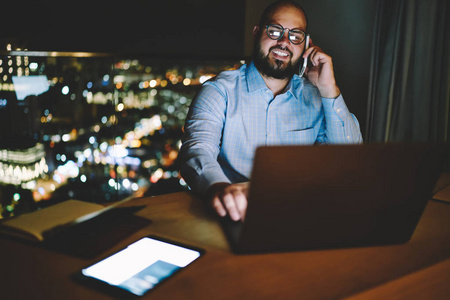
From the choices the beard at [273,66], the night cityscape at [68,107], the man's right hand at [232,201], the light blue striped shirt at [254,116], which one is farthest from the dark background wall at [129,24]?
the man's right hand at [232,201]

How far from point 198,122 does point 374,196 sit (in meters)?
0.87

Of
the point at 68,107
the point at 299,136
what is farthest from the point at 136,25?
the point at 299,136

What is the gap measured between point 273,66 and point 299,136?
0.38 m

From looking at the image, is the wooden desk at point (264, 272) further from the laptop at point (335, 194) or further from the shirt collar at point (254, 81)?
the shirt collar at point (254, 81)

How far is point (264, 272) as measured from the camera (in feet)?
2.13

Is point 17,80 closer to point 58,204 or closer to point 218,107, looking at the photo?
point 218,107

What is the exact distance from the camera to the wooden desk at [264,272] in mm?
584

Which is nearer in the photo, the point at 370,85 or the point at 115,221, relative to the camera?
the point at 115,221

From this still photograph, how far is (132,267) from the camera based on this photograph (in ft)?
2.12

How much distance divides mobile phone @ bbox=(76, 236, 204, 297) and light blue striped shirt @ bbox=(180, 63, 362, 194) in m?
0.76

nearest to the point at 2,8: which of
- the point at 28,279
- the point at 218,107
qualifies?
the point at 218,107

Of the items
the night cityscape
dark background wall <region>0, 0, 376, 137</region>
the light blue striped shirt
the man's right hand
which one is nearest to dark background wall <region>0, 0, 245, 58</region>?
dark background wall <region>0, 0, 376, 137</region>

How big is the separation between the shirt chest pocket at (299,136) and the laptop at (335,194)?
0.89 m

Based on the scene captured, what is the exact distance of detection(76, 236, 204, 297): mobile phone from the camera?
59 cm
